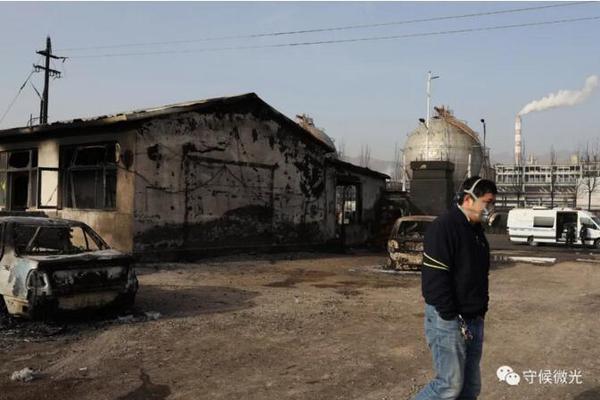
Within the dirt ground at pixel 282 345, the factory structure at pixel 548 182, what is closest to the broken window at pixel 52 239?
the dirt ground at pixel 282 345

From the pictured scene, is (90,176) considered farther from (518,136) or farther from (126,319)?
(518,136)

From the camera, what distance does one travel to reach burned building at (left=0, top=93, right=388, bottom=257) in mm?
15977

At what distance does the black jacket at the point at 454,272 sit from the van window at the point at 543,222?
27.8 metres

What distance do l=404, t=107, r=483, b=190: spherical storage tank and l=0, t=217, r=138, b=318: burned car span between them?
Result: 39.6 m

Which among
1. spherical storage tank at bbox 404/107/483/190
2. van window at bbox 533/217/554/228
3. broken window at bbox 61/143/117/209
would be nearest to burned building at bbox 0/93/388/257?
broken window at bbox 61/143/117/209

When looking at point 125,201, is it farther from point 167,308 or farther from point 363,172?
point 363,172

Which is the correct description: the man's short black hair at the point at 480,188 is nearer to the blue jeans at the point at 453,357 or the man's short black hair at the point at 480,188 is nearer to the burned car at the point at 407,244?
the blue jeans at the point at 453,357

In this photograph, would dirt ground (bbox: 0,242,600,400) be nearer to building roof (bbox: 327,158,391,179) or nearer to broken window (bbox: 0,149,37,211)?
broken window (bbox: 0,149,37,211)

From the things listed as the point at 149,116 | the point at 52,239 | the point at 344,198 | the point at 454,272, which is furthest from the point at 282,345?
the point at 344,198

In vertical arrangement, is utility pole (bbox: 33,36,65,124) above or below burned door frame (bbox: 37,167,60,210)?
above

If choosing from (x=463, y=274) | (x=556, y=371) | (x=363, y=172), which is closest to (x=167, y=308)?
(x=556, y=371)

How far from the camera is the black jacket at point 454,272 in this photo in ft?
11.3

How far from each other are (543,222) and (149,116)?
72.3 ft

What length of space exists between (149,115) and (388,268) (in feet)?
26.8
